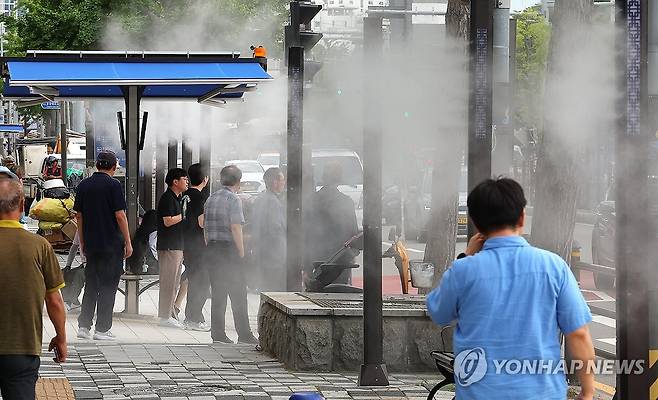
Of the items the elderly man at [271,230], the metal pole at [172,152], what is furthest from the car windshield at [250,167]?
the elderly man at [271,230]

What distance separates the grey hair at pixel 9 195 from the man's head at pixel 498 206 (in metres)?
2.39

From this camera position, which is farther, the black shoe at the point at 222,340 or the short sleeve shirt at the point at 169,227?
the short sleeve shirt at the point at 169,227

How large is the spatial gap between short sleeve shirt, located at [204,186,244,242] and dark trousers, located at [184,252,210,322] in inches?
38.7

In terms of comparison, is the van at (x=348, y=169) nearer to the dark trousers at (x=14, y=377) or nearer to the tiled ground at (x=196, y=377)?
the tiled ground at (x=196, y=377)

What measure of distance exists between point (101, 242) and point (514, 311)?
8.07m

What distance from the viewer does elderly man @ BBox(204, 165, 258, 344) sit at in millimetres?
12062

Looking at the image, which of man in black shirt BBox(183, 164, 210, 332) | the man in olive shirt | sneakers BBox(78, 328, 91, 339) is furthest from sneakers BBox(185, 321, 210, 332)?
the man in olive shirt

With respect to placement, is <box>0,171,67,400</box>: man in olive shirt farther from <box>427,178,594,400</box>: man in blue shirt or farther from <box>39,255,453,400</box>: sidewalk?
<box>39,255,453,400</box>: sidewalk

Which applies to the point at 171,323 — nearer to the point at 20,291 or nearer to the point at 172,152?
the point at 20,291

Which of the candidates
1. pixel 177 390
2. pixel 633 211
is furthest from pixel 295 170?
pixel 633 211

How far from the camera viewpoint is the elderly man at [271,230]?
1406 centimetres

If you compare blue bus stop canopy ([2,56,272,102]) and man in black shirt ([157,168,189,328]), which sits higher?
blue bus stop canopy ([2,56,272,102])

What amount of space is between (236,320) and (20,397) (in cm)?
652

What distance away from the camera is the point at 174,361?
408 inches
